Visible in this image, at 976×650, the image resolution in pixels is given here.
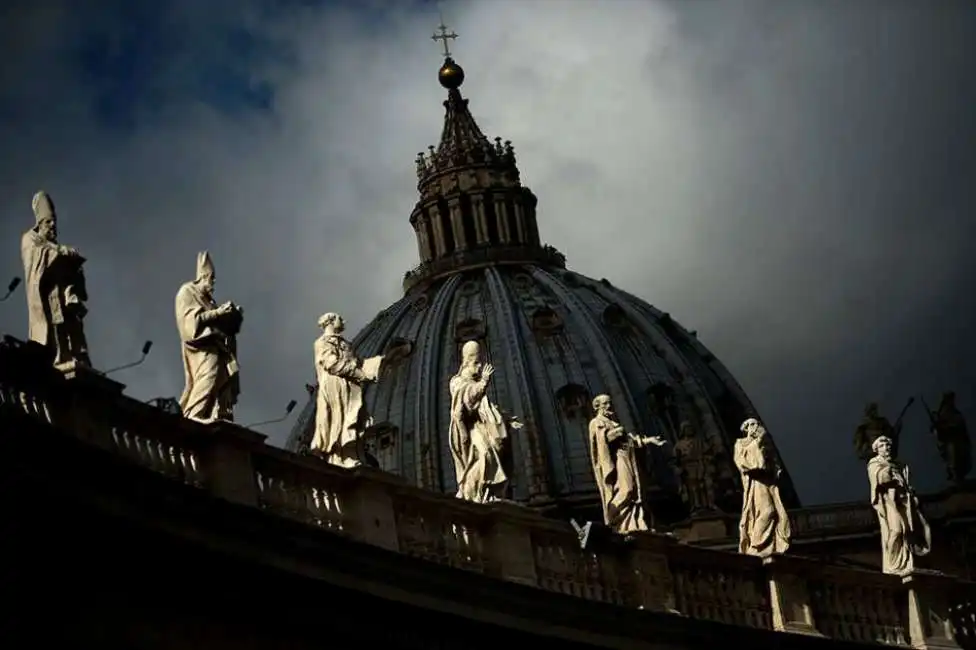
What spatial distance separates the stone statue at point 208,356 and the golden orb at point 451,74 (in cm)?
11780

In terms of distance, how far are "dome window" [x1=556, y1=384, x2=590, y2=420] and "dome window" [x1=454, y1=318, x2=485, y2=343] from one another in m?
6.64

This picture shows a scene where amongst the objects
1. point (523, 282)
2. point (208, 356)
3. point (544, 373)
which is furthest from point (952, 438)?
point (208, 356)

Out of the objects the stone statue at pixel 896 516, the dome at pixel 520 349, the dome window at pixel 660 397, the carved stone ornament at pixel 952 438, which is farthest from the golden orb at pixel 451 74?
the stone statue at pixel 896 516

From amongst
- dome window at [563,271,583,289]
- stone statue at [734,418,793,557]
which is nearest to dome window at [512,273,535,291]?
dome window at [563,271,583,289]

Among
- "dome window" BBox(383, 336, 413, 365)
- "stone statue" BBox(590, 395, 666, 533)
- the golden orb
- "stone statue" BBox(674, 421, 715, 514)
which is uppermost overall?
the golden orb

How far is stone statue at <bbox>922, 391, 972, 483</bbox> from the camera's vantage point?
9894 centimetres

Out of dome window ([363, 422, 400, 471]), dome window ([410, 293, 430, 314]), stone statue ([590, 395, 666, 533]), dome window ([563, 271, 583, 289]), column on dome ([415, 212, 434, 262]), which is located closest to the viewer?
stone statue ([590, 395, 666, 533])

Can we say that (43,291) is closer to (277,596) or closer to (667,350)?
(277,596)

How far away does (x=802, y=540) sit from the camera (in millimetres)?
108438

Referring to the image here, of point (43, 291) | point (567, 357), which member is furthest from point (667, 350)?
point (43, 291)

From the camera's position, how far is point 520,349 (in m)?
149

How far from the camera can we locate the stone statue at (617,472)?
45.0 metres

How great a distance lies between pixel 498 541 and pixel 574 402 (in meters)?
104

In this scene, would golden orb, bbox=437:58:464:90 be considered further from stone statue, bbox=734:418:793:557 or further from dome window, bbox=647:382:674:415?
stone statue, bbox=734:418:793:557
